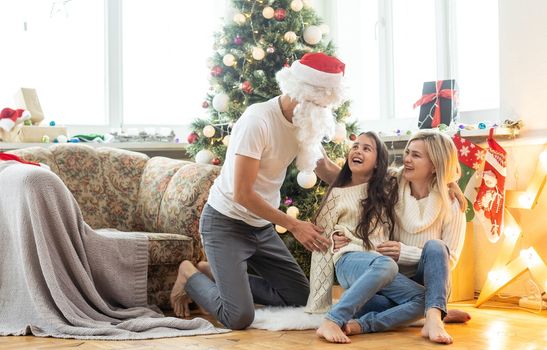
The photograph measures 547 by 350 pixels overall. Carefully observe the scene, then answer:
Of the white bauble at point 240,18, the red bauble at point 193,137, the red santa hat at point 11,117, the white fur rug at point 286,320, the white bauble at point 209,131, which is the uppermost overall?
the white bauble at point 240,18

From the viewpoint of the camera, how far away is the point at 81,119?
4793 mm

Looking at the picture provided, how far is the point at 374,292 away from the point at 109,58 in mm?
2803

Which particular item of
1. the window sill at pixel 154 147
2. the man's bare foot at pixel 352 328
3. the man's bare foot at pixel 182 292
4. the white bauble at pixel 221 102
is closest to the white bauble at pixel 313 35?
the white bauble at pixel 221 102

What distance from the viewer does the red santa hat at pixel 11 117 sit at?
407 centimetres

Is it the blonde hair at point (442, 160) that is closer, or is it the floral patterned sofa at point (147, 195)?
the blonde hair at point (442, 160)

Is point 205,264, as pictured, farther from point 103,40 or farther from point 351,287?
point 103,40

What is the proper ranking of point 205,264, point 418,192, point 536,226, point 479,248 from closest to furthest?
point 418,192 → point 205,264 → point 536,226 → point 479,248

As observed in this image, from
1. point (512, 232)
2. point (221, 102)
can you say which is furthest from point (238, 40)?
point (512, 232)

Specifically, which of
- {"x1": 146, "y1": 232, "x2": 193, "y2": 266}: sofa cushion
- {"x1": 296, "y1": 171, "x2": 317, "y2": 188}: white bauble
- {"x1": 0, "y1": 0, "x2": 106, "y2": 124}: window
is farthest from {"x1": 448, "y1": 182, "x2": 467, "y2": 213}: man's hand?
{"x1": 0, "y1": 0, "x2": 106, "y2": 124}: window

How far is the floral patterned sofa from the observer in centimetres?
338

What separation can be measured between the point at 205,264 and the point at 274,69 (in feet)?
4.25

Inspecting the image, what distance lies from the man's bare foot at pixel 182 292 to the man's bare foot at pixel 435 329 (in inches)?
40.4

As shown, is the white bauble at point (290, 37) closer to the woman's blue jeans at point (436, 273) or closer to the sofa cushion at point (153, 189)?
the sofa cushion at point (153, 189)

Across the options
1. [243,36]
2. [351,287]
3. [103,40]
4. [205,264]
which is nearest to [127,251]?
[205,264]
